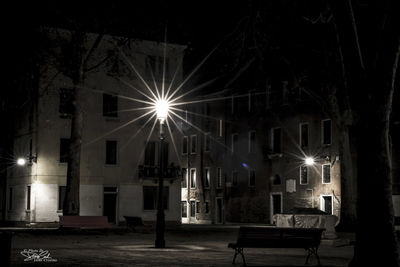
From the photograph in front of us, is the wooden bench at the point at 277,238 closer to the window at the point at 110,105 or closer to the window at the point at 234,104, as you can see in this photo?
the window at the point at 110,105

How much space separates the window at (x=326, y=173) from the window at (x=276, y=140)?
5.77m

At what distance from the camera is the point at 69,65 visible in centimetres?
3131

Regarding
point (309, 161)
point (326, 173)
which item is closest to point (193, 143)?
point (309, 161)

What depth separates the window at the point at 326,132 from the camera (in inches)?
1693

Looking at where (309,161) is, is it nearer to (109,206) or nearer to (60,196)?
(109,206)

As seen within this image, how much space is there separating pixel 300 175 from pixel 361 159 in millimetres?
33624

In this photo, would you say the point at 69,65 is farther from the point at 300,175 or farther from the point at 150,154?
the point at 300,175

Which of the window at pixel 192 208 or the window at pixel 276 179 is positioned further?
the window at pixel 192 208

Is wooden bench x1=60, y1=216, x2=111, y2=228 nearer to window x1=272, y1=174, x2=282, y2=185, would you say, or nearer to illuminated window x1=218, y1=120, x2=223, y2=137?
window x1=272, y1=174, x2=282, y2=185

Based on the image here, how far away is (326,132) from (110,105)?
48.4 feet

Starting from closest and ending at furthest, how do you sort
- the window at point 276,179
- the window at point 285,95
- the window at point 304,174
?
the window at point 304,174 → the window at point 285,95 → the window at point 276,179

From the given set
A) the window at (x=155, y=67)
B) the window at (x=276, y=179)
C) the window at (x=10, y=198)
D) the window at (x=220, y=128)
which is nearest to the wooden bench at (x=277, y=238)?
the window at (x=155, y=67)

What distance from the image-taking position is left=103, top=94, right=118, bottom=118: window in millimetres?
41125

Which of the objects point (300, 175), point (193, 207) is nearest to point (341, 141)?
point (300, 175)
